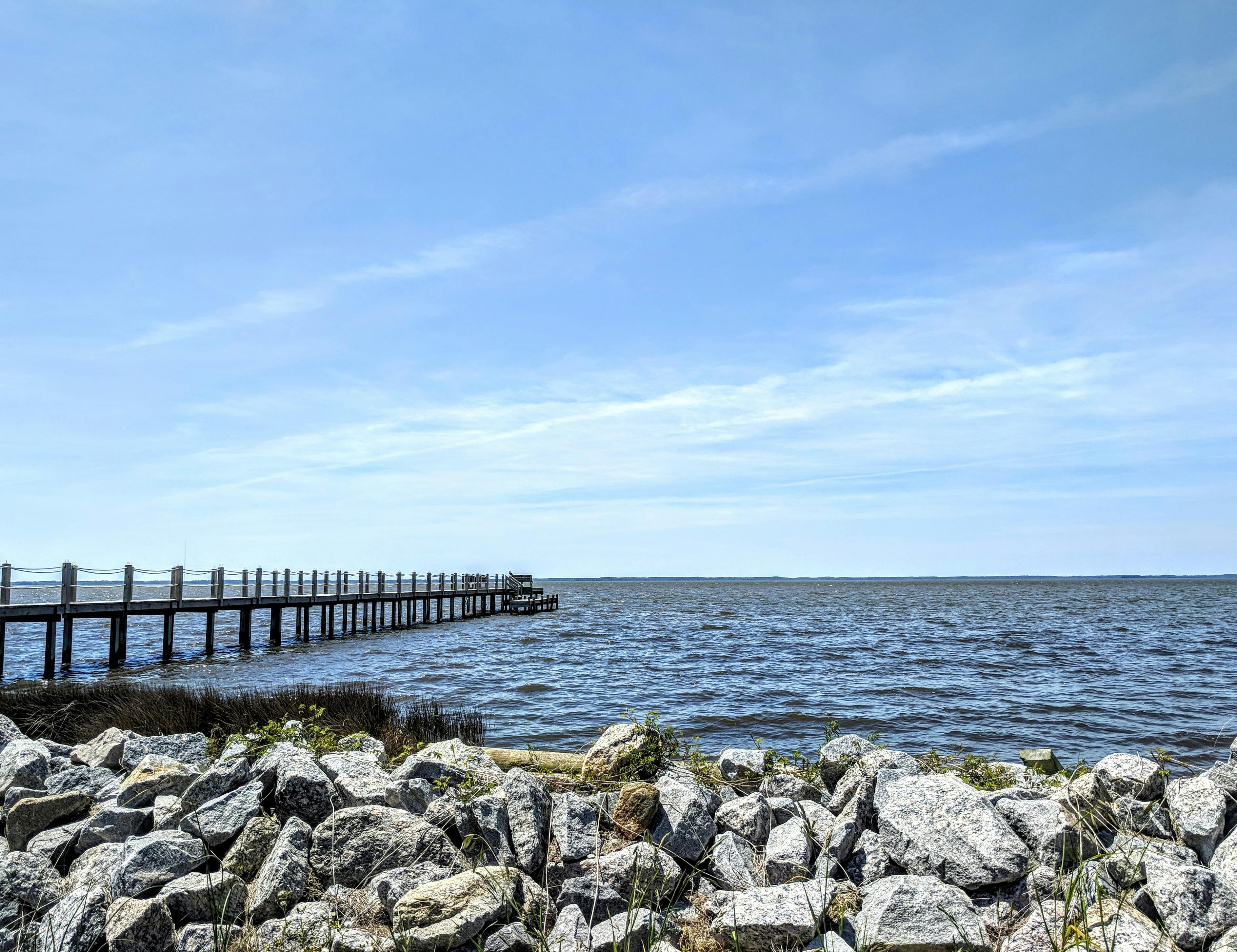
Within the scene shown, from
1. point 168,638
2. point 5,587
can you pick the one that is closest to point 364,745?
point 5,587

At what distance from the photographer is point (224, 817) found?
5367 millimetres

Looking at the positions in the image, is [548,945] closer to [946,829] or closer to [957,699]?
[946,829]

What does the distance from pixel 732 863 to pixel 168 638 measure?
26.8 m

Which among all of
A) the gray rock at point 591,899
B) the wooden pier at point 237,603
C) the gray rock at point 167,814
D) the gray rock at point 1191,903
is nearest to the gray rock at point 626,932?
the gray rock at point 591,899

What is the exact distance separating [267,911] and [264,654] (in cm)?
2767

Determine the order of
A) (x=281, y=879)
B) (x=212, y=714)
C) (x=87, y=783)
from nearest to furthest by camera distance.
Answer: (x=281, y=879)
(x=87, y=783)
(x=212, y=714)

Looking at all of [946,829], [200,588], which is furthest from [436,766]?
[200,588]

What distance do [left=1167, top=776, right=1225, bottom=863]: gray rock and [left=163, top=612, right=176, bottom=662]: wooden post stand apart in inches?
1096

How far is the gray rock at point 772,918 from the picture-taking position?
4355 millimetres

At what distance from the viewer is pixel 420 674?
22.4 meters

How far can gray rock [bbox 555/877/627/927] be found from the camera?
4.82 meters

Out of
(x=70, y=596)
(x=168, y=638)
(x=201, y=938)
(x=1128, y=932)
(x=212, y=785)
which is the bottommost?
(x=168, y=638)

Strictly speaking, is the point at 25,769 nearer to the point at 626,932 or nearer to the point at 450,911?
the point at 450,911

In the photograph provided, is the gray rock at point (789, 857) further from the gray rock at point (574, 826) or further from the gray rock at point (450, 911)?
the gray rock at point (450, 911)
